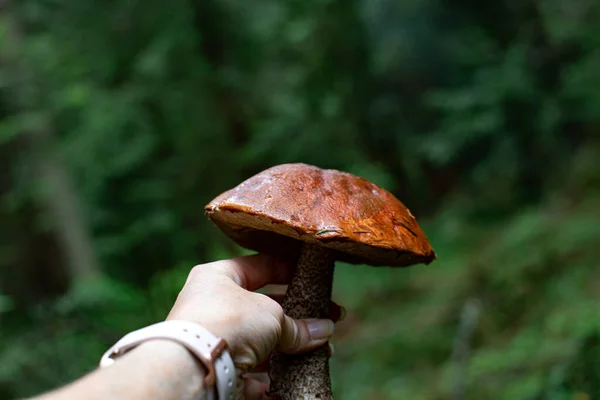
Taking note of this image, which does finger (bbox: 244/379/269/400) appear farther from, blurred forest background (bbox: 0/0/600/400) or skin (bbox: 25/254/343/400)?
blurred forest background (bbox: 0/0/600/400)

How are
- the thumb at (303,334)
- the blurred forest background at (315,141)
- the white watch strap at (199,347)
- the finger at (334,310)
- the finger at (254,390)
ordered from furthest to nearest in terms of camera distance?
the blurred forest background at (315,141) < the finger at (334,310) < the finger at (254,390) < the thumb at (303,334) < the white watch strap at (199,347)

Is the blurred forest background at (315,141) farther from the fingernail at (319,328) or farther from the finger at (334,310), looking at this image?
the fingernail at (319,328)

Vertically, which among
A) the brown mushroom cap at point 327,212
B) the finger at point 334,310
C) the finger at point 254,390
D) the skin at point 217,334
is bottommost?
the finger at point 254,390

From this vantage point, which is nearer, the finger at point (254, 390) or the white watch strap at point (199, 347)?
the white watch strap at point (199, 347)

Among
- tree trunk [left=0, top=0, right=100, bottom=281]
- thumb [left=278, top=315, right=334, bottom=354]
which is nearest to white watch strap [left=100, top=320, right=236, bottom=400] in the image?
thumb [left=278, top=315, right=334, bottom=354]

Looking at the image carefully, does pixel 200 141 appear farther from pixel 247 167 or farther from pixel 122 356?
pixel 122 356

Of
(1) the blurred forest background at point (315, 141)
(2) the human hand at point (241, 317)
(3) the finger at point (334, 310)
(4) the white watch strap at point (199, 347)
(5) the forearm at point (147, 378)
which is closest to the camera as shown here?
(5) the forearm at point (147, 378)

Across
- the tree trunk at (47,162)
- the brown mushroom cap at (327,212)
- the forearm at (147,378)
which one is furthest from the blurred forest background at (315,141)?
the forearm at (147,378)
